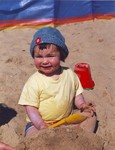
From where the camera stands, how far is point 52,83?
8.84 feet

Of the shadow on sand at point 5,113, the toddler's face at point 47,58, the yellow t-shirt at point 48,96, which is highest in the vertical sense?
the toddler's face at point 47,58

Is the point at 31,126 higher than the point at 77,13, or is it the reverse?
the point at 77,13

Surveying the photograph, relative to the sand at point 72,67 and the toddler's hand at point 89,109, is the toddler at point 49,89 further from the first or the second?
the sand at point 72,67

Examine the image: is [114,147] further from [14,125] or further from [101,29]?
[101,29]

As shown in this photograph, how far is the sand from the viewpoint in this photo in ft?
9.02

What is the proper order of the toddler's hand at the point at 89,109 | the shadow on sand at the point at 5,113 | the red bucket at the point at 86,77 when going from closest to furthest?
1. the toddler's hand at the point at 89,109
2. the shadow on sand at the point at 5,113
3. the red bucket at the point at 86,77

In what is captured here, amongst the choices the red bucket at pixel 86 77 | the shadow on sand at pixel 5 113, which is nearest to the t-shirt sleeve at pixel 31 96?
the shadow on sand at pixel 5 113

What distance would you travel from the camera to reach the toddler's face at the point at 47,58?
2.59m

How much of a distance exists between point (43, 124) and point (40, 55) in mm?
438

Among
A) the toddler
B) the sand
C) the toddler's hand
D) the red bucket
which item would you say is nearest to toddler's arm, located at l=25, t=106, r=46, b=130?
the toddler

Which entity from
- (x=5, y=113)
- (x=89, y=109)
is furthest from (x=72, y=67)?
(x=89, y=109)

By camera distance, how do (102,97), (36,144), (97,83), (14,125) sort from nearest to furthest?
(36,144)
(14,125)
(102,97)
(97,83)

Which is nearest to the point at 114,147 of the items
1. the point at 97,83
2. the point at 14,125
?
the point at 14,125

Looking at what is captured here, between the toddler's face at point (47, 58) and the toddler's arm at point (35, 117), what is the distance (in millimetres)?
259
